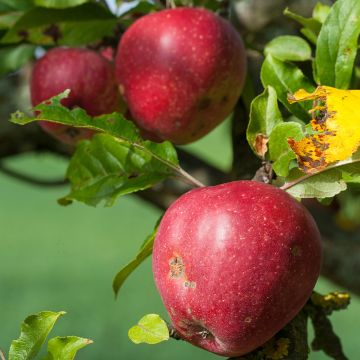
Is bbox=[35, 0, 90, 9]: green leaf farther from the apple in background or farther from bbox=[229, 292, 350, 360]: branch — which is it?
bbox=[229, 292, 350, 360]: branch

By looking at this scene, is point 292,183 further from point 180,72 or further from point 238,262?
point 180,72

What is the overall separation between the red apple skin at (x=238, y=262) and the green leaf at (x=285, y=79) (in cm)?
15

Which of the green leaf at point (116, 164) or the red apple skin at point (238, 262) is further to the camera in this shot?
the green leaf at point (116, 164)

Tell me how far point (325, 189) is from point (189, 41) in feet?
0.91

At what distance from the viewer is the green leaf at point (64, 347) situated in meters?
0.62

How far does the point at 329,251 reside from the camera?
1450 mm

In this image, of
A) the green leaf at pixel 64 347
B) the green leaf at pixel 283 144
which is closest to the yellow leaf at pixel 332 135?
the green leaf at pixel 283 144

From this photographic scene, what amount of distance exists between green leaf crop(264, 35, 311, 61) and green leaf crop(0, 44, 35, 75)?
1.16 feet

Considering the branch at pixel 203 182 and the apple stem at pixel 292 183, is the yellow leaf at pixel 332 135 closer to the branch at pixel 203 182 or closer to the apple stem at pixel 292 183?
the apple stem at pixel 292 183

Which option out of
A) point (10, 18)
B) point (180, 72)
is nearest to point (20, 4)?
point (10, 18)

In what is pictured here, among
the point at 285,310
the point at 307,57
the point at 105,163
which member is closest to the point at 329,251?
the point at 307,57

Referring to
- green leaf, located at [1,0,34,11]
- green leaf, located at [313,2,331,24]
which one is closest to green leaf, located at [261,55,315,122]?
green leaf, located at [313,2,331,24]

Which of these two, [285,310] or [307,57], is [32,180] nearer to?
[307,57]

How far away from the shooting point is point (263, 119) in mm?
715
